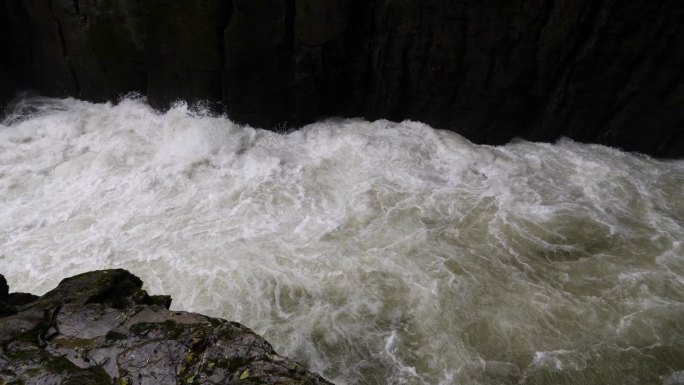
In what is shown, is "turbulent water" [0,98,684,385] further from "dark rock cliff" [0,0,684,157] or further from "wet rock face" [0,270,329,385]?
"wet rock face" [0,270,329,385]

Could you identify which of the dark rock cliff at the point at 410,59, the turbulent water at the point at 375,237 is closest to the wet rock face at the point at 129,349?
the turbulent water at the point at 375,237

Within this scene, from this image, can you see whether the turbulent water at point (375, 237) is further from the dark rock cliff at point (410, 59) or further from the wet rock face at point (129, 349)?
the wet rock face at point (129, 349)

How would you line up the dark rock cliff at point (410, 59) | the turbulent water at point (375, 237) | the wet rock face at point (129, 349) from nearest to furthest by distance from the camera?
the wet rock face at point (129, 349) < the turbulent water at point (375, 237) < the dark rock cliff at point (410, 59)

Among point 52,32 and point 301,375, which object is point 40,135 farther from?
point 301,375

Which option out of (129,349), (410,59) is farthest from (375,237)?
(410,59)

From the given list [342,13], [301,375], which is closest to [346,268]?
[301,375]

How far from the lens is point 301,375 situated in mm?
3521

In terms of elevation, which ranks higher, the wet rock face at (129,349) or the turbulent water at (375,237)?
the wet rock face at (129,349)

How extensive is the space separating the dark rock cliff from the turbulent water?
643 mm

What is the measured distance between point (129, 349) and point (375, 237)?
16.7ft

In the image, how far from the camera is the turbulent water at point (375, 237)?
621 centimetres

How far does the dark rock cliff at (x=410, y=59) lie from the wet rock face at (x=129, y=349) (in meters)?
8.01

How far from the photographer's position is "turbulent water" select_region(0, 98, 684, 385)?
245 inches

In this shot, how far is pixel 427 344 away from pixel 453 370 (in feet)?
1.66
